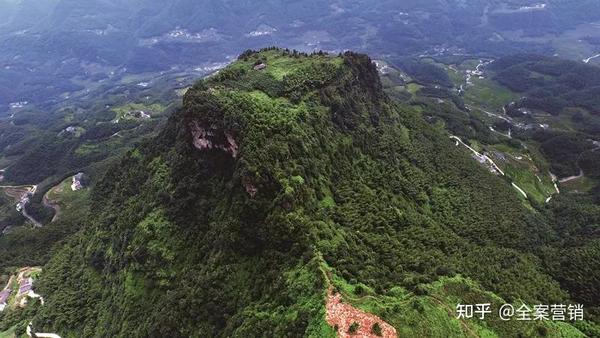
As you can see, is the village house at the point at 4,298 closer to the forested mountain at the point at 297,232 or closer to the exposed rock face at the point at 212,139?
the forested mountain at the point at 297,232

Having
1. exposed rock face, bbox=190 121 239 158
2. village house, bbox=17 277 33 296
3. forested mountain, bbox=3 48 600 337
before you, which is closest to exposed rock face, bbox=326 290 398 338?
forested mountain, bbox=3 48 600 337

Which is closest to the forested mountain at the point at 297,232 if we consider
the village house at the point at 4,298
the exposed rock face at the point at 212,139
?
the exposed rock face at the point at 212,139

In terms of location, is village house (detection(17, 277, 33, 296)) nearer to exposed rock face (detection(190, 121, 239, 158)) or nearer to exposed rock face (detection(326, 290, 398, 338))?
exposed rock face (detection(190, 121, 239, 158))

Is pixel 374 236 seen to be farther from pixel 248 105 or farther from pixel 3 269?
pixel 3 269

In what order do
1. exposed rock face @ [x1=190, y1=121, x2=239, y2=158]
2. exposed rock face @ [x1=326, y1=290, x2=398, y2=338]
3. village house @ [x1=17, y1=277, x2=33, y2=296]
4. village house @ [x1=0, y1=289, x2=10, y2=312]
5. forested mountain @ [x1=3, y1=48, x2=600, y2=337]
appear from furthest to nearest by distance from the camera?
village house @ [x1=0, y1=289, x2=10, y2=312] < village house @ [x1=17, y1=277, x2=33, y2=296] < exposed rock face @ [x1=190, y1=121, x2=239, y2=158] < forested mountain @ [x1=3, y1=48, x2=600, y2=337] < exposed rock face @ [x1=326, y1=290, x2=398, y2=338]

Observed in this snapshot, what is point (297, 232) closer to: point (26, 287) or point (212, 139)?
point (212, 139)

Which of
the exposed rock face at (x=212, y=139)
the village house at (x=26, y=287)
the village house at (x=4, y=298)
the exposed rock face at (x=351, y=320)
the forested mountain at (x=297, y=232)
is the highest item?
the exposed rock face at (x=212, y=139)

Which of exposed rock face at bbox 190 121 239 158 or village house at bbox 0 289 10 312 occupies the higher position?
exposed rock face at bbox 190 121 239 158
